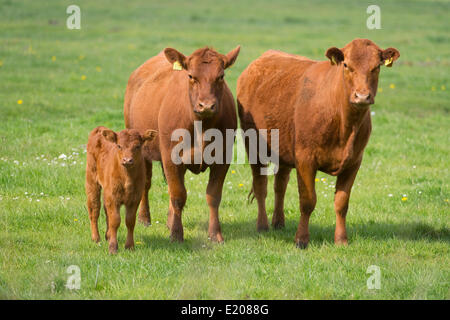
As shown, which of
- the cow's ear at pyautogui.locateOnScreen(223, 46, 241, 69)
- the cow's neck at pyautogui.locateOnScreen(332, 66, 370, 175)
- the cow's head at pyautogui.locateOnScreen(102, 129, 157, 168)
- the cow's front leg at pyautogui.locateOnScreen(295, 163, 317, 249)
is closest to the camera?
the cow's head at pyautogui.locateOnScreen(102, 129, 157, 168)

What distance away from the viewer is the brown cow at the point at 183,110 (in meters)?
6.72

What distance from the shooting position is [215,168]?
287 inches

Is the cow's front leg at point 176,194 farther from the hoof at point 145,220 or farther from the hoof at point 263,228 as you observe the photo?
the hoof at point 263,228

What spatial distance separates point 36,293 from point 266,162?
3333mm

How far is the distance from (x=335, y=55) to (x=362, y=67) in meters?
0.42

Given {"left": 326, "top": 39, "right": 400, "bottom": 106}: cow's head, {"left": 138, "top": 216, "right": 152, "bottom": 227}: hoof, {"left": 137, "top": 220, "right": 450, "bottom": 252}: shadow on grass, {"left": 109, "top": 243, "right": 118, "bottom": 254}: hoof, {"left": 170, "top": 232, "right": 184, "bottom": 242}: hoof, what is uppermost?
{"left": 326, "top": 39, "right": 400, "bottom": 106}: cow's head

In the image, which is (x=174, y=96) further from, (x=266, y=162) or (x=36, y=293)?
(x=36, y=293)

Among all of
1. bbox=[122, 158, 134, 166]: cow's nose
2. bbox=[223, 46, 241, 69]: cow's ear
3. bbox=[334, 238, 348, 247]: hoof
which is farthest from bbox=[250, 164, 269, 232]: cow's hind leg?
bbox=[122, 158, 134, 166]: cow's nose

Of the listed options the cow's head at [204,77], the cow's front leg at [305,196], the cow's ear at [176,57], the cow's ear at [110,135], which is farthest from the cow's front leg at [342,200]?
the cow's ear at [110,135]

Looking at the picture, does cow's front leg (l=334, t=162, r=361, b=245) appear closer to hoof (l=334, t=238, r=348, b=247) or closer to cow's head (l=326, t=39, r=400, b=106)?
hoof (l=334, t=238, r=348, b=247)

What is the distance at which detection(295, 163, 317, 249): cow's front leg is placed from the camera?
702 cm

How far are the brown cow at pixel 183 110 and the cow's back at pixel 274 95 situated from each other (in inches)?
18.8

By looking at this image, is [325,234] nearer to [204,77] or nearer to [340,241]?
[340,241]

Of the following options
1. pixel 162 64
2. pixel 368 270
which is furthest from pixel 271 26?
pixel 368 270
